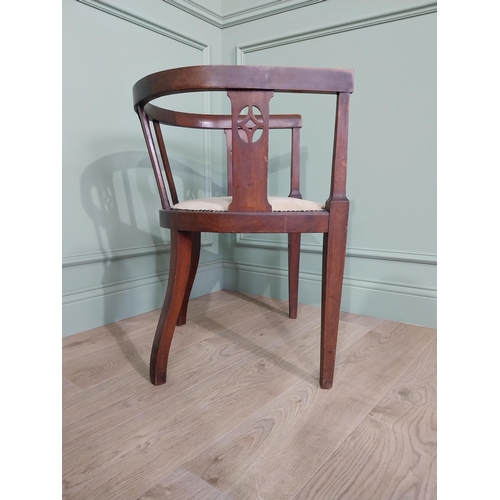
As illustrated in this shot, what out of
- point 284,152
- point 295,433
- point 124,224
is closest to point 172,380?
point 295,433

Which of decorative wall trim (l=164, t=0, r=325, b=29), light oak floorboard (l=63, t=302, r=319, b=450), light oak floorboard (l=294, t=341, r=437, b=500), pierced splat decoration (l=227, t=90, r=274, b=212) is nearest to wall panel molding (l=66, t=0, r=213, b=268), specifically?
decorative wall trim (l=164, t=0, r=325, b=29)

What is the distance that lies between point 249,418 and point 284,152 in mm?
1172

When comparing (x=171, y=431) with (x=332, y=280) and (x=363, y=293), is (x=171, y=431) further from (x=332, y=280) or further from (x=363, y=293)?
(x=363, y=293)

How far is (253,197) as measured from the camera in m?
0.86

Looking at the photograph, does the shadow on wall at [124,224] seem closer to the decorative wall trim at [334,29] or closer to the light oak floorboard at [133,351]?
the light oak floorboard at [133,351]

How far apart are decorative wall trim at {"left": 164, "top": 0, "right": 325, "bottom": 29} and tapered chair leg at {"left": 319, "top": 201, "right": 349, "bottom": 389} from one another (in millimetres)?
1146

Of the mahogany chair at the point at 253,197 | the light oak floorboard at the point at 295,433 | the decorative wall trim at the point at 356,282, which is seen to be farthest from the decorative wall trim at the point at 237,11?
the light oak floorboard at the point at 295,433

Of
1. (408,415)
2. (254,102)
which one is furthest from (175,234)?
(408,415)

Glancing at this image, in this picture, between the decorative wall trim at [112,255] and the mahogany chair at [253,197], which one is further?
→ the decorative wall trim at [112,255]

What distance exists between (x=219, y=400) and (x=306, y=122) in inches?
46.1

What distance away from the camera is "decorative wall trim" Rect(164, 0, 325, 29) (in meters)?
1.64

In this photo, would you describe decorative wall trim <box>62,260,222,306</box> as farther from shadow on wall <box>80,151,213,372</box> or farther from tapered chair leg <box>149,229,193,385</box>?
tapered chair leg <box>149,229,193,385</box>

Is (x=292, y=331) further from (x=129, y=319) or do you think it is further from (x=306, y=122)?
(x=306, y=122)

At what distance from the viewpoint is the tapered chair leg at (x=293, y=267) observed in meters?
1.43
